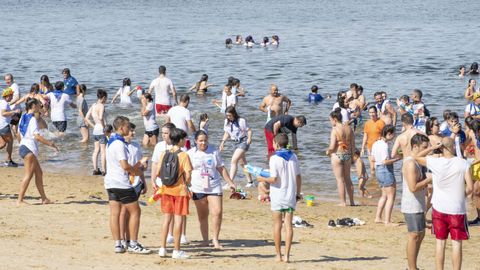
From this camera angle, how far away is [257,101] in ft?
100.0

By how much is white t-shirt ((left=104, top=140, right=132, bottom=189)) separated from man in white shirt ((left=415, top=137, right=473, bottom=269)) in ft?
11.0

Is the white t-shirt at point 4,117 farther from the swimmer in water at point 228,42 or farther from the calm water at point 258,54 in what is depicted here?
the swimmer in water at point 228,42

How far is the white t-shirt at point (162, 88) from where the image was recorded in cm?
2202

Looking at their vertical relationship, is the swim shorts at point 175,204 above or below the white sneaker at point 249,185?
above

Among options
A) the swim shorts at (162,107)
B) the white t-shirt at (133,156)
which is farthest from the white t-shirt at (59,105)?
the white t-shirt at (133,156)

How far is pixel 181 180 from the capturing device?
10.9m

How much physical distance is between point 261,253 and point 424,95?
2115cm

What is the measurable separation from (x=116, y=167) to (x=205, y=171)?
121cm

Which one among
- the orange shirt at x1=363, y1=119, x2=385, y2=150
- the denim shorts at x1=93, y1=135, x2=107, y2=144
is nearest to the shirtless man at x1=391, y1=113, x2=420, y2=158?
the orange shirt at x1=363, y1=119, x2=385, y2=150

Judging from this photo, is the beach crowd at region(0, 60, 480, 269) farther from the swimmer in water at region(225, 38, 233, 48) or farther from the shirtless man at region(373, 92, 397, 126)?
the swimmer in water at region(225, 38, 233, 48)

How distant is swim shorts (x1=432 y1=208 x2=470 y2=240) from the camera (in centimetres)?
1005

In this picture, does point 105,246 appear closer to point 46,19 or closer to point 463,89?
point 463,89

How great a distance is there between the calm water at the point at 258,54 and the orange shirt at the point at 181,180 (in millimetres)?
6793

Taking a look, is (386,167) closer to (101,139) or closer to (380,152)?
(380,152)
